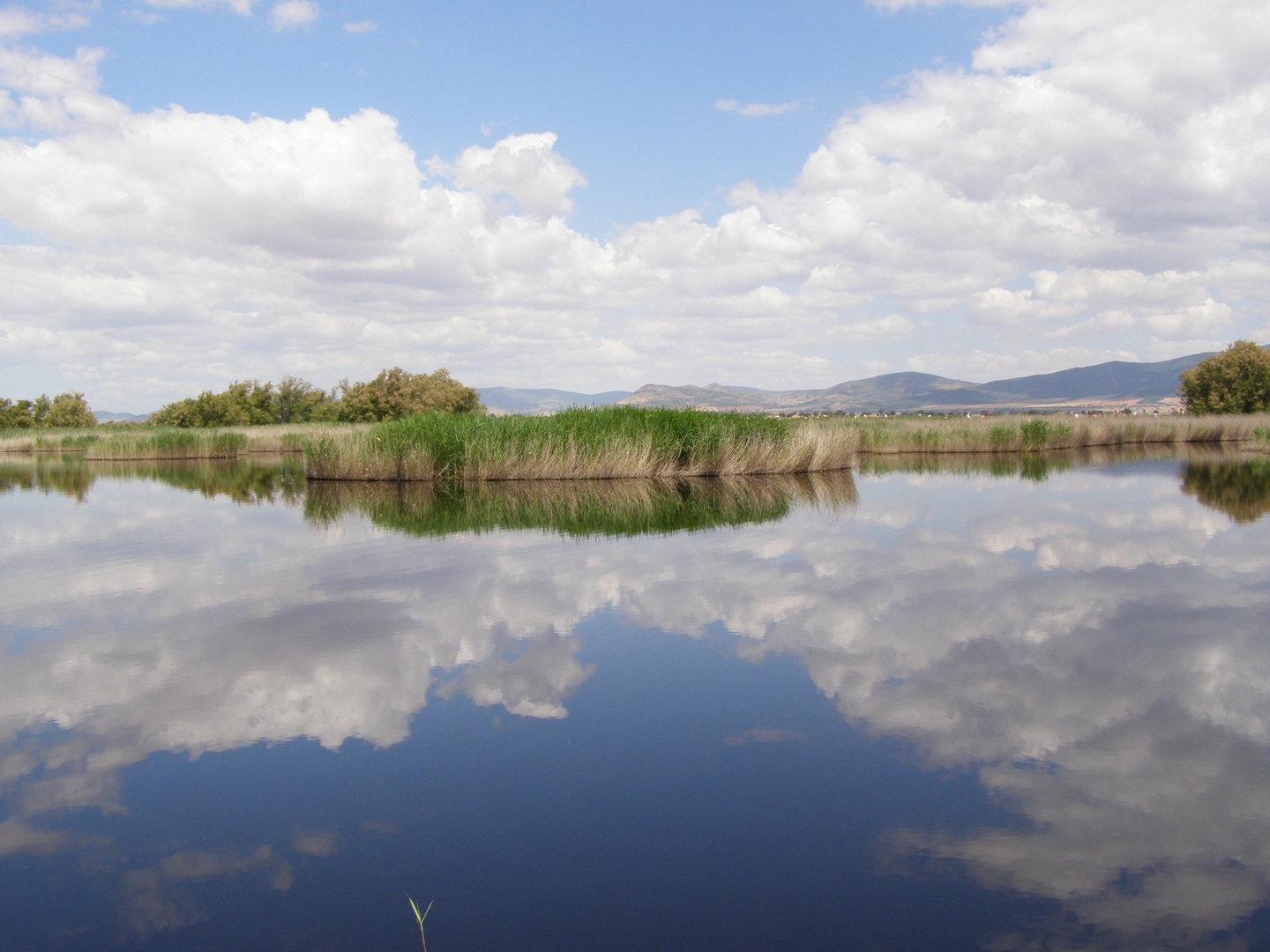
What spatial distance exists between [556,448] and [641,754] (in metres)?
15.2

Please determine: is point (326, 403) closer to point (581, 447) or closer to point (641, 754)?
point (581, 447)

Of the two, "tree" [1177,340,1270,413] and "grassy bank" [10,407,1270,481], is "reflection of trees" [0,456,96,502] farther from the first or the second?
"tree" [1177,340,1270,413]

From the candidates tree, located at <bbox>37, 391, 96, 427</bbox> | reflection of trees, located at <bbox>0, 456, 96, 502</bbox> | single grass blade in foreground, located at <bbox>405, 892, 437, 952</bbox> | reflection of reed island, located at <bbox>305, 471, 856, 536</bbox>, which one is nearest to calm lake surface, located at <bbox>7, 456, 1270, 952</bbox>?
single grass blade in foreground, located at <bbox>405, 892, 437, 952</bbox>

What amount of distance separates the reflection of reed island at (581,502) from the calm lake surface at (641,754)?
2.77 m

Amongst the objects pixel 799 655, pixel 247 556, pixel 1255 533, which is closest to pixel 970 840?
pixel 799 655

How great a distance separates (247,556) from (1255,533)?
13022 mm

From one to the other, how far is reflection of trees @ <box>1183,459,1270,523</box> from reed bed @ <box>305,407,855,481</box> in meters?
9.45

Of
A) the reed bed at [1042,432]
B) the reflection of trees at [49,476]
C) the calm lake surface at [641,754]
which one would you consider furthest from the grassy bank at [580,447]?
the calm lake surface at [641,754]

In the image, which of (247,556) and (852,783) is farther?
(247,556)

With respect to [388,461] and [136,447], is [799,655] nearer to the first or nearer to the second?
[388,461]

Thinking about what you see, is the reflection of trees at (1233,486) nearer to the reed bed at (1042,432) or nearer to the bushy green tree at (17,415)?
the reed bed at (1042,432)

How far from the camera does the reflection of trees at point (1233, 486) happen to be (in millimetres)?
13641

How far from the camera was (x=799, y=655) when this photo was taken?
5.64 meters

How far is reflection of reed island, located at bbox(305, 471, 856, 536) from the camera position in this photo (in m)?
12.1
